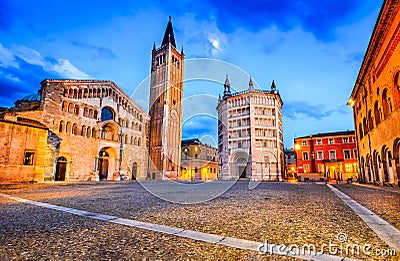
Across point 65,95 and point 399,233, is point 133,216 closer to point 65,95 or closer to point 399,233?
point 399,233

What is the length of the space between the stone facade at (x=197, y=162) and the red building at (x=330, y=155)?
2501cm

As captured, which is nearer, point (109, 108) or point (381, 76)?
point (381, 76)

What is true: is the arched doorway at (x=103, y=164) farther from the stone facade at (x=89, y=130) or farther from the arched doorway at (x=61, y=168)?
the arched doorway at (x=61, y=168)

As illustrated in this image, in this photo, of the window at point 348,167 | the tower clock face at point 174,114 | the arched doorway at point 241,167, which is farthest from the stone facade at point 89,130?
the window at point 348,167

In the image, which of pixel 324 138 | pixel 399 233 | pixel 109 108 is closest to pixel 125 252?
pixel 399 233

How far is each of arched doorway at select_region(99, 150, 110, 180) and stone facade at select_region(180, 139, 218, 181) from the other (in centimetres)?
2415

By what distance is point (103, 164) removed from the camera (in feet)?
98.6

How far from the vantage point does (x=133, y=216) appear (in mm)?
5246

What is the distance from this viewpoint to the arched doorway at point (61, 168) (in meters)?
24.0

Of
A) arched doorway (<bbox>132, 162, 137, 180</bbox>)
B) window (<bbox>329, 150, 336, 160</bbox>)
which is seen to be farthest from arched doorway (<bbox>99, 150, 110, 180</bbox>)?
window (<bbox>329, 150, 336, 160</bbox>)

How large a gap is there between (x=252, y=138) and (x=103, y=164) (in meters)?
29.5

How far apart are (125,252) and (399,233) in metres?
4.62

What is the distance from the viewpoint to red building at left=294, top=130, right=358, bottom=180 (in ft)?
136

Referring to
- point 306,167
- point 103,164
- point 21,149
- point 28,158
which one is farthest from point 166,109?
point 306,167
